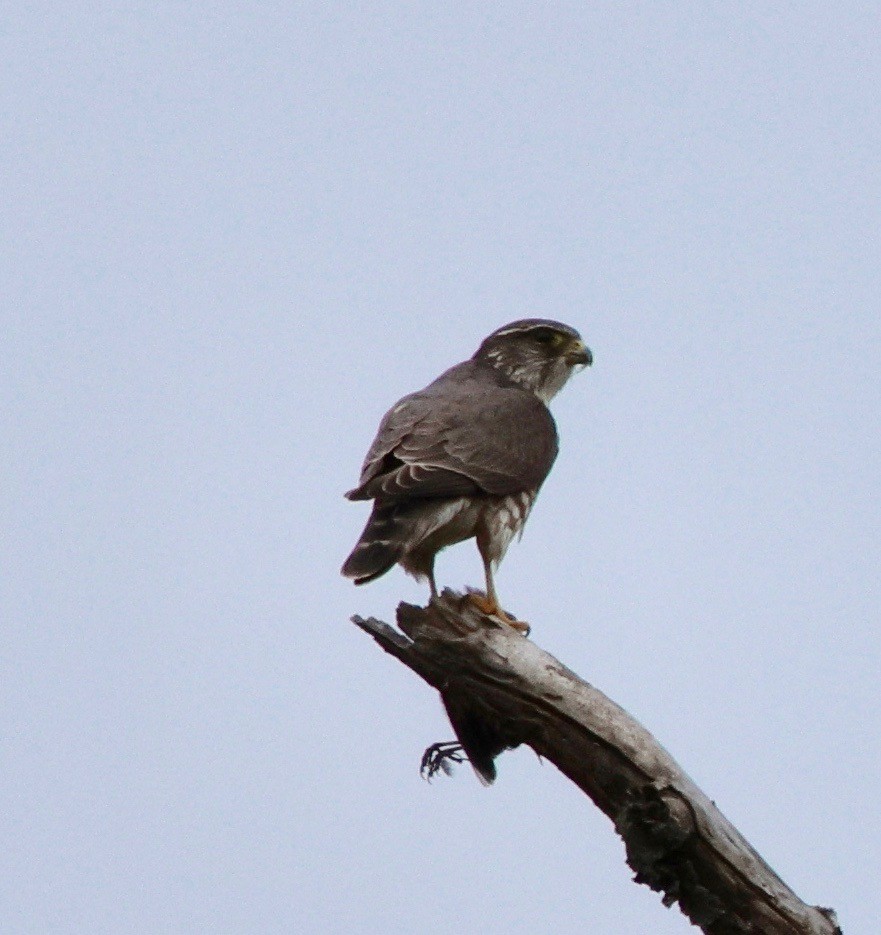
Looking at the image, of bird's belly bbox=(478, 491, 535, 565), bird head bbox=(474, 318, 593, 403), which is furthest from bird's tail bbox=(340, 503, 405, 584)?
bird head bbox=(474, 318, 593, 403)

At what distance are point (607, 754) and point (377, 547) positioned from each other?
5.23ft

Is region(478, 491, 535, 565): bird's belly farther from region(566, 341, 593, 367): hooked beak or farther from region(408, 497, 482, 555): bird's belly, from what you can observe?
region(566, 341, 593, 367): hooked beak

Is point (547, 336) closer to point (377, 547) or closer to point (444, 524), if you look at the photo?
point (444, 524)

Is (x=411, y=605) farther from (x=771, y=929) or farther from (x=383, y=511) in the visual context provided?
(x=771, y=929)

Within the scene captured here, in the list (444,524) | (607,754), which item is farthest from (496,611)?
(607,754)

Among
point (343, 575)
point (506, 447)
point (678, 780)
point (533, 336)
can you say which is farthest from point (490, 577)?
point (678, 780)

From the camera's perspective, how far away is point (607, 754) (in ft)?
17.8

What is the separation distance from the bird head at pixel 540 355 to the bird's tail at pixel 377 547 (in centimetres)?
215

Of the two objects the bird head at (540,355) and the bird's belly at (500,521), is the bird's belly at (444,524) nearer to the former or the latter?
the bird's belly at (500,521)

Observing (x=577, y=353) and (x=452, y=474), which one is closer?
(x=452, y=474)

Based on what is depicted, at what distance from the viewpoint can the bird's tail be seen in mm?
6562

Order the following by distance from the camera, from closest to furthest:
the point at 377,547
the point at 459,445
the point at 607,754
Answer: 1. the point at 607,754
2. the point at 377,547
3. the point at 459,445

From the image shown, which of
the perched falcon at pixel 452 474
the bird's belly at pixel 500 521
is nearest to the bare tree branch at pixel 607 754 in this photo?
the perched falcon at pixel 452 474

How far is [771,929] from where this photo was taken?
201 inches
